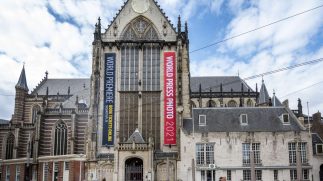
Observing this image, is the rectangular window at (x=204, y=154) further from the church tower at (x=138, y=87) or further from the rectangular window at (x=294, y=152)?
the rectangular window at (x=294, y=152)

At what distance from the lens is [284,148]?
38.3 metres

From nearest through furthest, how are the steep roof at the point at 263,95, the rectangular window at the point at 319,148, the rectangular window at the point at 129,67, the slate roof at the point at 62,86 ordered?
the rectangular window at the point at 319,148 → the rectangular window at the point at 129,67 → the steep roof at the point at 263,95 → the slate roof at the point at 62,86

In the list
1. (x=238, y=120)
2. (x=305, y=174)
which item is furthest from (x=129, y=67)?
(x=305, y=174)

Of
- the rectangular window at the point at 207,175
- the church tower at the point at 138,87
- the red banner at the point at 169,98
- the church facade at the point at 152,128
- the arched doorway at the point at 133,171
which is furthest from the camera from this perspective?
the red banner at the point at 169,98

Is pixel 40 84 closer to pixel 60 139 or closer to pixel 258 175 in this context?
pixel 60 139

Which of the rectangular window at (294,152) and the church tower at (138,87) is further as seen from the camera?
the church tower at (138,87)

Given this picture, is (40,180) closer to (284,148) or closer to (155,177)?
(155,177)

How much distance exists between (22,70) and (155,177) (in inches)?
1557

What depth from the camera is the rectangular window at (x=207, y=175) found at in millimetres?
38031

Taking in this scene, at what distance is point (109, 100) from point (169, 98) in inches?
299

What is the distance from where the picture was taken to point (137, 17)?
47906 mm

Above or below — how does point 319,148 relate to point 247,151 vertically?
above

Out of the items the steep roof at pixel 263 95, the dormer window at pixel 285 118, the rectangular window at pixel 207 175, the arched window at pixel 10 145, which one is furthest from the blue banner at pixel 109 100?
the steep roof at pixel 263 95

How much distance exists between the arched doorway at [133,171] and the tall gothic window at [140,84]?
3.91 m
